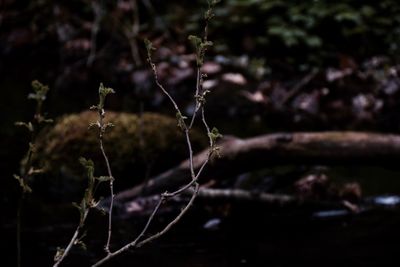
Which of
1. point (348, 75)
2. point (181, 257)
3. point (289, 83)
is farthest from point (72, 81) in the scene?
point (181, 257)

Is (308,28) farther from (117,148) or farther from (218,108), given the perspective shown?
(117,148)

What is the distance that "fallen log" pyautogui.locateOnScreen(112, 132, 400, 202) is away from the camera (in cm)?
350

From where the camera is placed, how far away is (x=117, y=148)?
4.19 m

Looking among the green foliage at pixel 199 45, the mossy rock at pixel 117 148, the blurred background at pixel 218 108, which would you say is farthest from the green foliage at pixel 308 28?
the green foliage at pixel 199 45

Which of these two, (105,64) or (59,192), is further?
(105,64)

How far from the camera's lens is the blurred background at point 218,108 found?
2697 millimetres

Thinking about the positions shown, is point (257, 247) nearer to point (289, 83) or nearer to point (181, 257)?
point (181, 257)

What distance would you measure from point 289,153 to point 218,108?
124 inches

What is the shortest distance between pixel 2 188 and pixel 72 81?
13.4 feet

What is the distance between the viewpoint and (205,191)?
3.26 metres

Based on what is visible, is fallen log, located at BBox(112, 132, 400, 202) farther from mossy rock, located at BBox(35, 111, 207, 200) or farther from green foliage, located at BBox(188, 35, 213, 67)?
green foliage, located at BBox(188, 35, 213, 67)

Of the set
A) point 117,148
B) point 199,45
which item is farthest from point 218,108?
point 199,45

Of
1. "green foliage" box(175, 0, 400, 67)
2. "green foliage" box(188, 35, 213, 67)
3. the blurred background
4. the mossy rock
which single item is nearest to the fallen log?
the blurred background

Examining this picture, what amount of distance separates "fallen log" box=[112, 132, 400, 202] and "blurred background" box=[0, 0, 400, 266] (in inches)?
4.3
